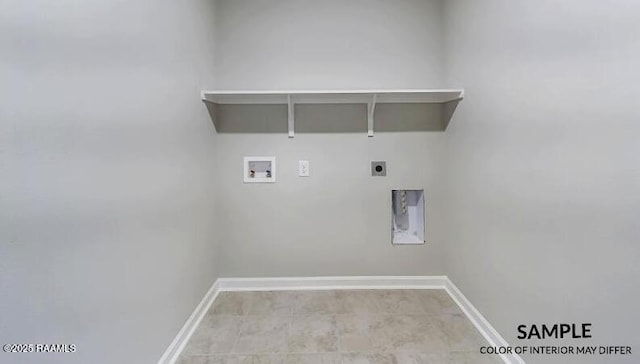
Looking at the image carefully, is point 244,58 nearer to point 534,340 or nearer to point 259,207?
point 259,207

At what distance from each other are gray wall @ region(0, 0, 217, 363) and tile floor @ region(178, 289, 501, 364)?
35 cm

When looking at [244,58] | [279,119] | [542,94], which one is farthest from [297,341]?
[244,58]

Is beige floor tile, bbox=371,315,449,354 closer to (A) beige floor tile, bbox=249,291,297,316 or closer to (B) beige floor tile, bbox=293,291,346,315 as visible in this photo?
(B) beige floor tile, bbox=293,291,346,315

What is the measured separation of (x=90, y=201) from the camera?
1190 mm

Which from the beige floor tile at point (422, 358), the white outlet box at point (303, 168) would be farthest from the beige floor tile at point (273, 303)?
the white outlet box at point (303, 168)

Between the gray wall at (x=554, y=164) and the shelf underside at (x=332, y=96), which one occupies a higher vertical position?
the shelf underside at (x=332, y=96)

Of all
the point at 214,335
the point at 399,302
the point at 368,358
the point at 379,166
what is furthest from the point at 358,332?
the point at 379,166

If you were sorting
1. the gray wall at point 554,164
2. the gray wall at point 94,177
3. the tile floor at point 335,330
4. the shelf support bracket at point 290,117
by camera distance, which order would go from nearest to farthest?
the gray wall at point 94,177 < the gray wall at point 554,164 < the tile floor at point 335,330 < the shelf support bracket at point 290,117

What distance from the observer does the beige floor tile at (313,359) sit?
1.85 m

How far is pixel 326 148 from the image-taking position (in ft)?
9.08

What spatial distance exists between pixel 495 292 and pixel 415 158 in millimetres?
1199

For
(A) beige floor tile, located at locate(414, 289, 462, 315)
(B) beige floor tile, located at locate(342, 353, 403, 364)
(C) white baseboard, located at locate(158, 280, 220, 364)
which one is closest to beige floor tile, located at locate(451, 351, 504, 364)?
(B) beige floor tile, located at locate(342, 353, 403, 364)

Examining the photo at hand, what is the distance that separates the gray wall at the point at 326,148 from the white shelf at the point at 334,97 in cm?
10

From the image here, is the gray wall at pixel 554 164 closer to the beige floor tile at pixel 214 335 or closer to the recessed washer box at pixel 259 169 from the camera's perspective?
the recessed washer box at pixel 259 169
